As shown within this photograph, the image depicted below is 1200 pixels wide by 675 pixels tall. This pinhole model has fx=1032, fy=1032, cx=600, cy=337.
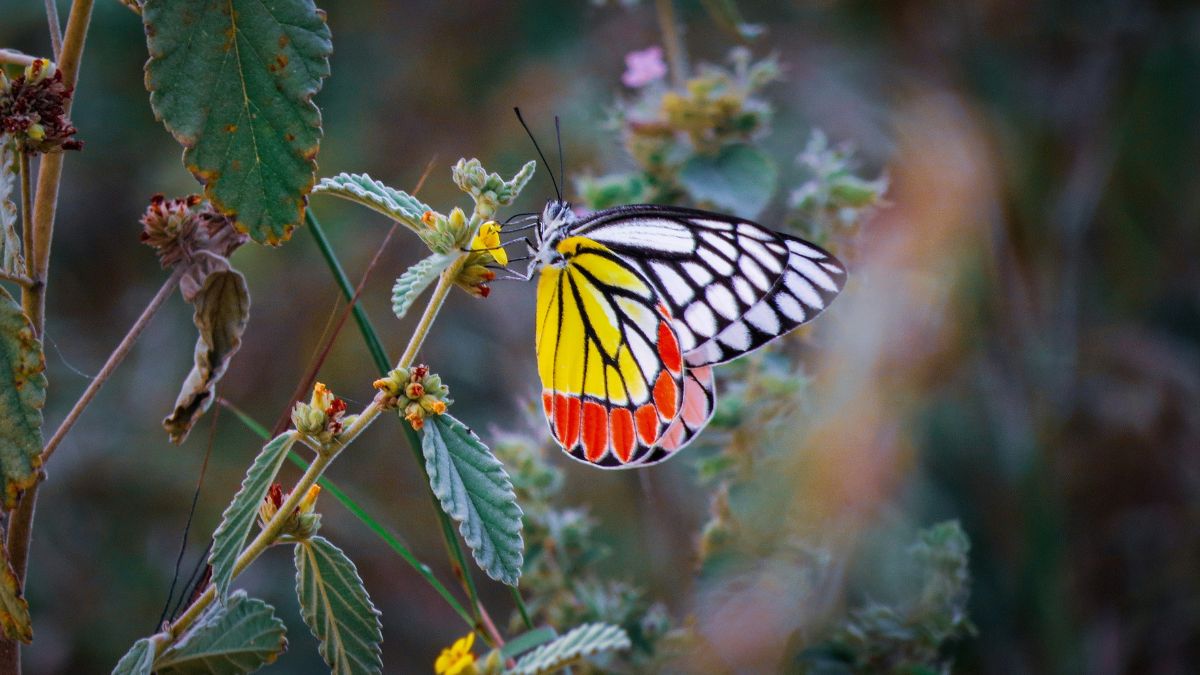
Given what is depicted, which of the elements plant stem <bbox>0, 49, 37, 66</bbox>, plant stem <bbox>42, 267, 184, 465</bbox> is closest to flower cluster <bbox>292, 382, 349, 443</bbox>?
plant stem <bbox>42, 267, 184, 465</bbox>

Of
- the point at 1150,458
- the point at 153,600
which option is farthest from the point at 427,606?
the point at 1150,458

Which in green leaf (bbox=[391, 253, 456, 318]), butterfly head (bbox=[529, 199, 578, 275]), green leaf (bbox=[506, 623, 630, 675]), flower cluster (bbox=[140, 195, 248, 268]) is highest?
butterfly head (bbox=[529, 199, 578, 275])

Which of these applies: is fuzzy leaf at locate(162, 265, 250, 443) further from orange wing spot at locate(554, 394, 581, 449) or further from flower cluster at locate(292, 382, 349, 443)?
orange wing spot at locate(554, 394, 581, 449)

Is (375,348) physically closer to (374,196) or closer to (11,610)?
(374,196)

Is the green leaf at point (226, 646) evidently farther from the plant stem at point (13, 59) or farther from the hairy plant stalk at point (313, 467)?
the plant stem at point (13, 59)

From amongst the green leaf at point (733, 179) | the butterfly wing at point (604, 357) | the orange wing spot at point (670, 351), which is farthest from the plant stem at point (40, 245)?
the green leaf at point (733, 179)

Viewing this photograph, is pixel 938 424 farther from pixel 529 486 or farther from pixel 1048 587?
pixel 529 486
